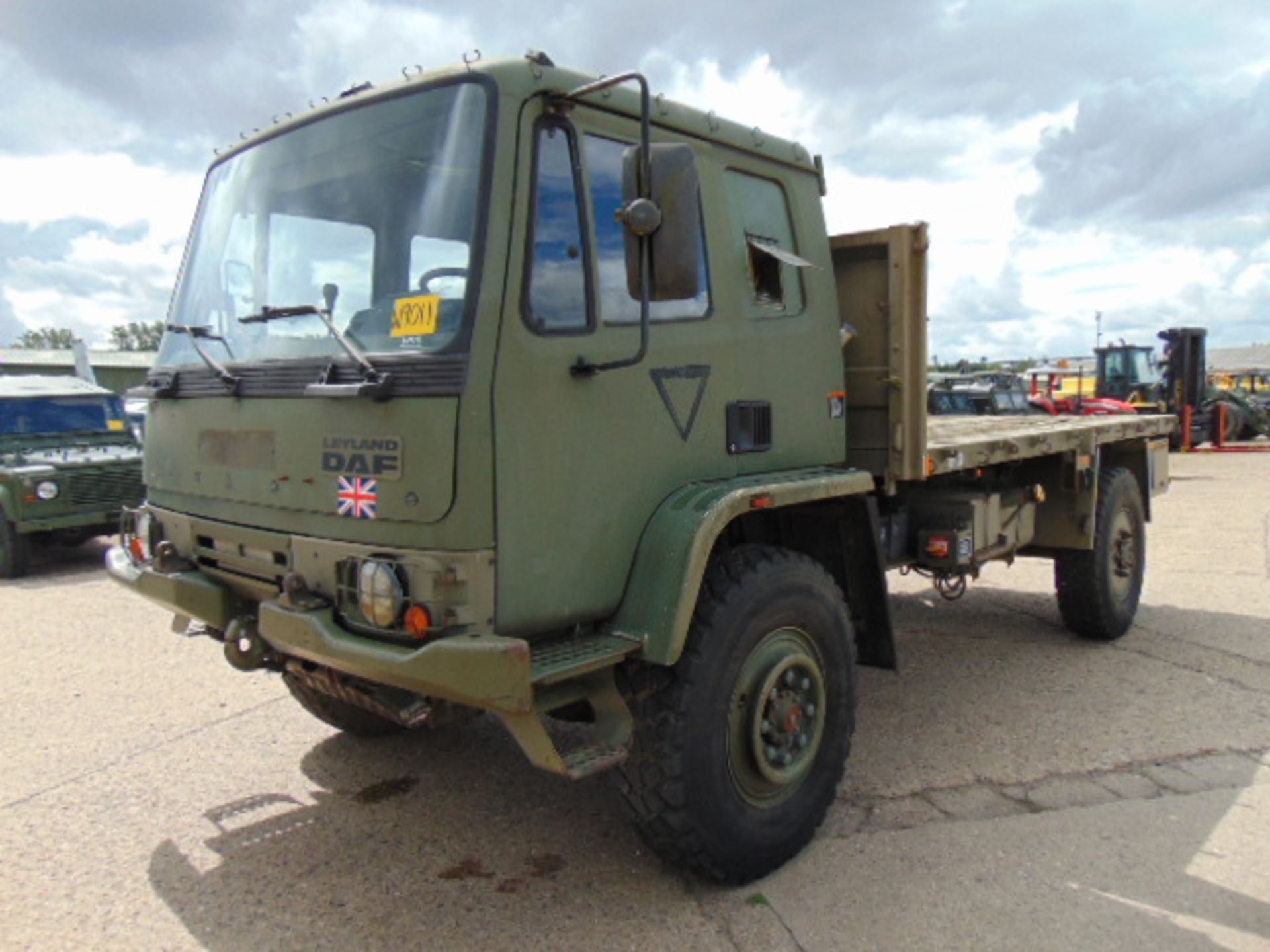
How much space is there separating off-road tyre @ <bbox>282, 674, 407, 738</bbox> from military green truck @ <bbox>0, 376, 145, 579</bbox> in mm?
6083

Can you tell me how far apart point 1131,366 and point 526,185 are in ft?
79.7

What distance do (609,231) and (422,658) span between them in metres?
1.43

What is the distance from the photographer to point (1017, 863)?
11.2 feet

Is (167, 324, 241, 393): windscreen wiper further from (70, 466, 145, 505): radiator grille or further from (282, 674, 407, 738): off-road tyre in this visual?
(70, 466, 145, 505): radiator grille

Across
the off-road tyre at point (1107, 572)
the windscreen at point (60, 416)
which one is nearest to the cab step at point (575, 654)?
the off-road tyre at point (1107, 572)

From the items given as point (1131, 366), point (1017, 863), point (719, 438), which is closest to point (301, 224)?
point (719, 438)

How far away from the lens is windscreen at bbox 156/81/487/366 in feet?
9.23

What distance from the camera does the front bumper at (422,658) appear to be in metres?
2.54

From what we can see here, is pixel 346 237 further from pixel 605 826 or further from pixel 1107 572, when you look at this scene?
pixel 1107 572

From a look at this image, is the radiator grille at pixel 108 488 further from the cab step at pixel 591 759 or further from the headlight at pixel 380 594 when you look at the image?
the cab step at pixel 591 759

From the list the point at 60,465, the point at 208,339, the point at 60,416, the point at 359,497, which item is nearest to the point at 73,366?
the point at 60,416

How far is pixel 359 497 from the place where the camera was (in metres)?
2.85

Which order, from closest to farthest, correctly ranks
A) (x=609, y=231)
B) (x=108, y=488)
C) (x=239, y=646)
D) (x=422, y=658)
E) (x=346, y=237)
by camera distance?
(x=422, y=658) → (x=609, y=231) → (x=346, y=237) → (x=239, y=646) → (x=108, y=488)

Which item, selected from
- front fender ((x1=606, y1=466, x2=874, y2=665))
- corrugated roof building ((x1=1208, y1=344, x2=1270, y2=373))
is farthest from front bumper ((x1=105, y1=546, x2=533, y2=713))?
corrugated roof building ((x1=1208, y1=344, x2=1270, y2=373))
